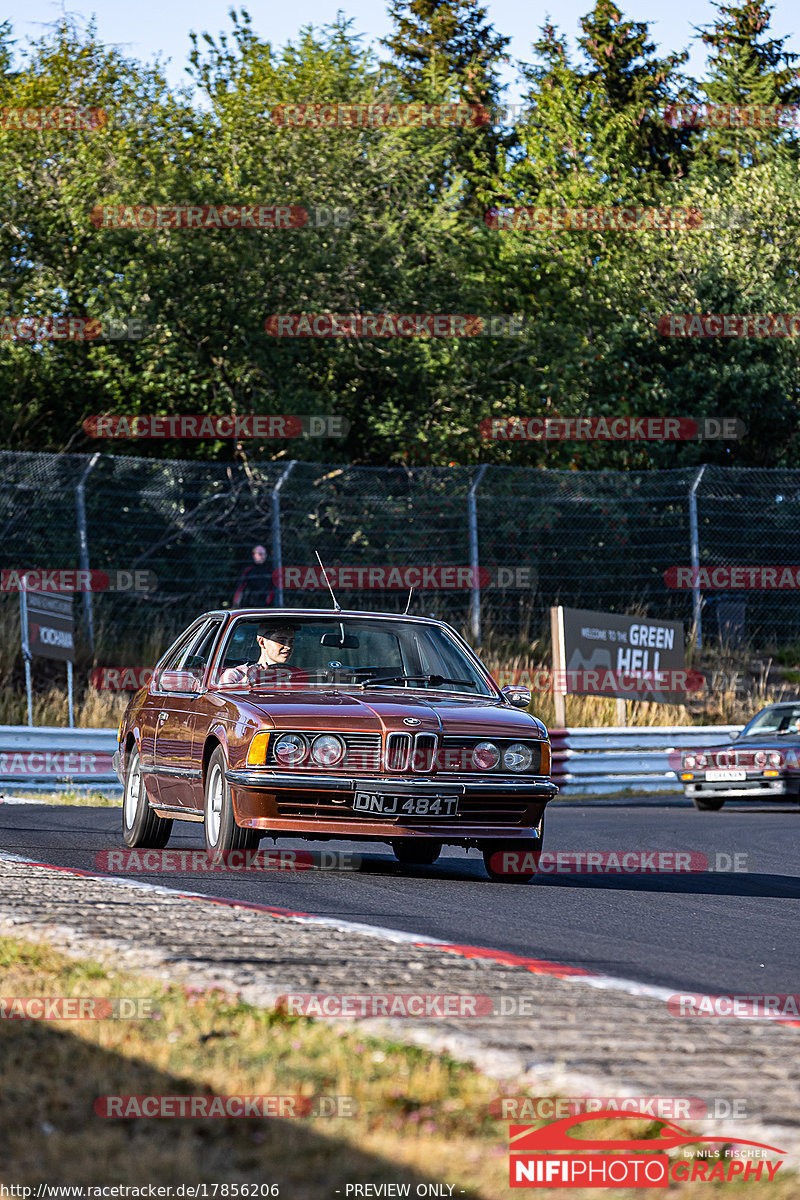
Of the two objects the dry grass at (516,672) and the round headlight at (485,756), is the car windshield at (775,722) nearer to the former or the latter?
the dry grass at (516,672)

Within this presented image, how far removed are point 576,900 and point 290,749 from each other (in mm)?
1768

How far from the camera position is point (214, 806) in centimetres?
952

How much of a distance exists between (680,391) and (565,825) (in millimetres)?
19474

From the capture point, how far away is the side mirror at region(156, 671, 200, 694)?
10.3 meters

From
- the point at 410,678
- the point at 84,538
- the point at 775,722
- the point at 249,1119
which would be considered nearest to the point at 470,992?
the point at 249,1119

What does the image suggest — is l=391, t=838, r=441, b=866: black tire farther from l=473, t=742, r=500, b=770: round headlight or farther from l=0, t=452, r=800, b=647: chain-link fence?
l=0, t=452, r=800, b=647: chain-link fence

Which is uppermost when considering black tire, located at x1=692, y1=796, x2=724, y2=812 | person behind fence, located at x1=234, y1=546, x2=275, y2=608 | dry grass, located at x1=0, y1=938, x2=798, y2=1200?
person behind fence, located at x1=234, y1=546, x2=275, y2=608

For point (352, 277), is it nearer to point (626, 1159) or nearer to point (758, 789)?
point (758, 789)

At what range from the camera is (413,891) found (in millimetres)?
8742

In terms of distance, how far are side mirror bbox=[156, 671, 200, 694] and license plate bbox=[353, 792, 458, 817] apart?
1.78m

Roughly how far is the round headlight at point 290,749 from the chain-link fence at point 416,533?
14.1 metres

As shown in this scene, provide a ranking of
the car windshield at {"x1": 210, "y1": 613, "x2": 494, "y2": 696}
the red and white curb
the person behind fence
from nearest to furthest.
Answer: the red and white curb < the car windshield at {"x1": 210, "y1": 613, "x2": 494, "y2": 696} < the person behind fence

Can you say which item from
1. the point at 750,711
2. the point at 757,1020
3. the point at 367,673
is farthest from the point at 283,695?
the point at 750,711

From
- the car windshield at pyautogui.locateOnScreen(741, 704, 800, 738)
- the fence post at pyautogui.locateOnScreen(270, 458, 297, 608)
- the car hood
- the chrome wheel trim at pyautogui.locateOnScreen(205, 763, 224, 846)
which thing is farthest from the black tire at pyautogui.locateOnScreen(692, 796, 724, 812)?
the chrome wheel trim at pyautogui.locateOnScreen(205, 763, 224, 846)
